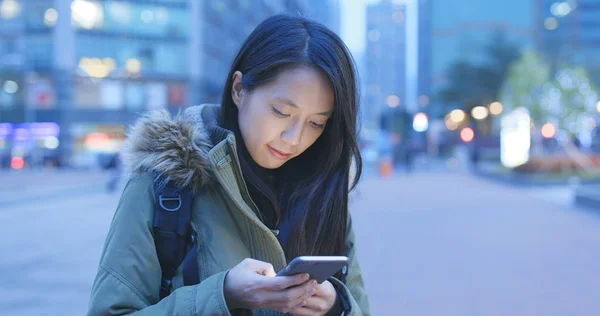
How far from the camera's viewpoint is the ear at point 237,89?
1794 millimetres

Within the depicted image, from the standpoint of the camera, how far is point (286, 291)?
136 cm

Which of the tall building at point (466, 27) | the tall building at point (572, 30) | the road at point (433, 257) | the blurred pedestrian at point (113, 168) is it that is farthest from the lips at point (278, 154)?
the tall building at point (572, 30)

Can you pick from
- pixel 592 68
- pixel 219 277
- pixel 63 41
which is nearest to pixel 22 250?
pixel 219 277

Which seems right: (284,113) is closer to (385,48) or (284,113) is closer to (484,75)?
(484,75)

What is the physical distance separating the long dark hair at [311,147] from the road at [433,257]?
14.6 inches

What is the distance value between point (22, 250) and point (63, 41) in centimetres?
3722

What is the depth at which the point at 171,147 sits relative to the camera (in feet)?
5.43

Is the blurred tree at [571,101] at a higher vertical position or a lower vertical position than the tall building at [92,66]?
lower

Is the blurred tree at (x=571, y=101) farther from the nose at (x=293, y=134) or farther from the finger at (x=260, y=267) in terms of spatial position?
the finger at (x=260, y=267)

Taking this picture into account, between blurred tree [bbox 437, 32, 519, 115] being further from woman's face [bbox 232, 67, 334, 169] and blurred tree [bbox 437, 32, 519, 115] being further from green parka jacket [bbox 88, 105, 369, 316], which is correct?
green parka jacket [bbox 88, 105, 369, 316]

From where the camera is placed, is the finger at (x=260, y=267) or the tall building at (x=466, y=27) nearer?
the finger at (x=260, y=267)

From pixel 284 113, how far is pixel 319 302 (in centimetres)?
52

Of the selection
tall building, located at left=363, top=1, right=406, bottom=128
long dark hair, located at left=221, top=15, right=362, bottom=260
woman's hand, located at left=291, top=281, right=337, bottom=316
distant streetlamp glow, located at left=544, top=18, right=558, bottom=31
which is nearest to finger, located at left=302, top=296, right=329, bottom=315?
woman's hand, located at left=291, top=281, right=337, bottom=316

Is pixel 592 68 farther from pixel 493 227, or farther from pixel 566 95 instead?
pixel 493 227
